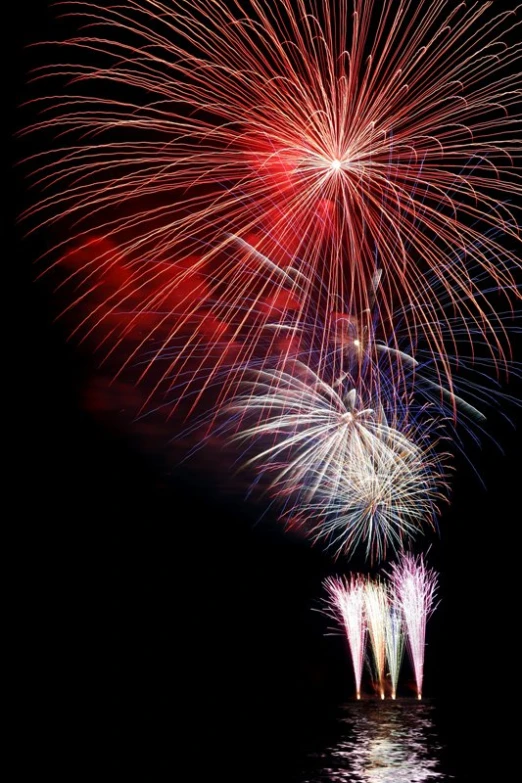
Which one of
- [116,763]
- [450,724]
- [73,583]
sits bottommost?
[116,763]

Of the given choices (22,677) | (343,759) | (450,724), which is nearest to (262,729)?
Answer: (450,724)

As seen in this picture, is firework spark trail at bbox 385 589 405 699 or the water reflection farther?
firework spark trail at bbox 385 589 405 699

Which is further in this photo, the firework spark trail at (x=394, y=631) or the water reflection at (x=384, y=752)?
the firework spark trail at (x=394, y=631)

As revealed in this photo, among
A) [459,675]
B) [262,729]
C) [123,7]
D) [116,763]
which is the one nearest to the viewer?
[123,7]

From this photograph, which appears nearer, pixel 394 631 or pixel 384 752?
pixel 384 752

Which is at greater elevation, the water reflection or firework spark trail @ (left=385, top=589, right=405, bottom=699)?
firework spark trail @ (left=385, top=589, right=405, bottom=699)

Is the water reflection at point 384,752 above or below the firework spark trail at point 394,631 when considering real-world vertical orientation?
below

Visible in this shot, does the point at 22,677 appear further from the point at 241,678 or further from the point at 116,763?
the point at 116,763

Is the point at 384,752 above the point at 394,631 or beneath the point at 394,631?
beneath
